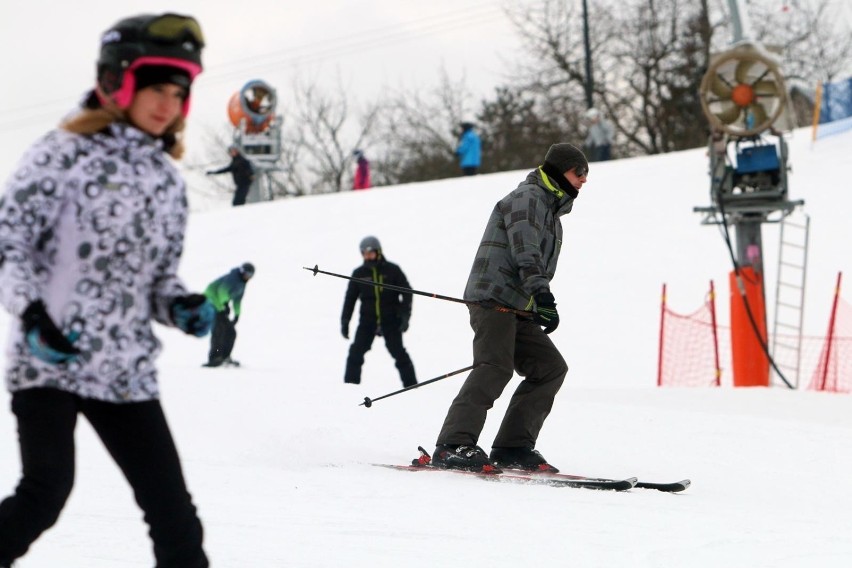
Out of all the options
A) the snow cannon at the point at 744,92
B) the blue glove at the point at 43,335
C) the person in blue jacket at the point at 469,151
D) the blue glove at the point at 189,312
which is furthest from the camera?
the person in blue jacket at the point at 469,151

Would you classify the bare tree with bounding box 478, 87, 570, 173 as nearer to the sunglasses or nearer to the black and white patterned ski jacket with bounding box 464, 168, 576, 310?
the black and white patterned ski jacket with bounding box 464, 168, 576, 310

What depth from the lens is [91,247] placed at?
2775mm

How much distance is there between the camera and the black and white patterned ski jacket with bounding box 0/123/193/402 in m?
2.73

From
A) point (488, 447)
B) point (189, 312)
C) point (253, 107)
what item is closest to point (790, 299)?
point (488, 447)

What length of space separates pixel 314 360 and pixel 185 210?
12966 mm

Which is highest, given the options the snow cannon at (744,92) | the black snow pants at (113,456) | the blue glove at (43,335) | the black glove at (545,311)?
the snow cannon at (744,92)

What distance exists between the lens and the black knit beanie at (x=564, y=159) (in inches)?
237

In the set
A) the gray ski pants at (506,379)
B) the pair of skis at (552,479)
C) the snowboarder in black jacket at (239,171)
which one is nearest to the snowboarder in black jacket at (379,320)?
the gray ski pants at (506,379)

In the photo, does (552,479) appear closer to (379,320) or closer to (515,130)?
(379,320)

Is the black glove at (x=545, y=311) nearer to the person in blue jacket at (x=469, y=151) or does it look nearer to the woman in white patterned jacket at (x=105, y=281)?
the woman in white patterned jacket at (x=105, y=281)

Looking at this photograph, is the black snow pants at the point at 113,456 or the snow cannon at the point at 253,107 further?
the snow cannon at the point at 253,107

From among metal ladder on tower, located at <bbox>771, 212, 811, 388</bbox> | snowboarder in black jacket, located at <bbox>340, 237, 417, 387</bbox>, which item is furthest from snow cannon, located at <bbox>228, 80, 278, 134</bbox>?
snowboarder in black jacket, located at <bbox>340, 237, 417, 387</bbox>

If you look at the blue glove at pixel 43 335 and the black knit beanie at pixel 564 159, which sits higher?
the black knit beanie at pixel 564 159

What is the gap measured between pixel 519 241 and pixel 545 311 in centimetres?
36
